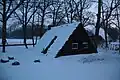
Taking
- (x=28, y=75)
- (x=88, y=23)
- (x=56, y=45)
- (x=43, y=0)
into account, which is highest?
(x=43, y=0)

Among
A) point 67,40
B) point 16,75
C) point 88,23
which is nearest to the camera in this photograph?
point 16,75

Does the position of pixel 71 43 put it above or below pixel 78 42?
below

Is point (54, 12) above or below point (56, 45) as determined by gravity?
A: above

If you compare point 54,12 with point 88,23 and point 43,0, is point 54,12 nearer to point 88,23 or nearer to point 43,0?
point 43,0

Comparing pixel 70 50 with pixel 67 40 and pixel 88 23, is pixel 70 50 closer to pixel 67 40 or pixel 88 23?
pixel 67 40

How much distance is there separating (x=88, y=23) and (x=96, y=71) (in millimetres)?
36014

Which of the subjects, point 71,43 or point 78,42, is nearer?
point 71,43

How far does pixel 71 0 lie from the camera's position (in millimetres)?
41000

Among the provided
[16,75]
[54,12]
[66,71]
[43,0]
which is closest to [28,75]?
[16,75]

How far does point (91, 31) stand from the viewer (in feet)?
209

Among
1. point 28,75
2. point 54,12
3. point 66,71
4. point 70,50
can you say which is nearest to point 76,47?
point 70,50

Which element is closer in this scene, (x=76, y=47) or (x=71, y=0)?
(x=76, y=47)

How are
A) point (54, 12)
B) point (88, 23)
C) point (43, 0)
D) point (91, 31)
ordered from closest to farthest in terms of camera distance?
point (43, 0) < point (54, 12) < point (88, 23) < point (91, 31)

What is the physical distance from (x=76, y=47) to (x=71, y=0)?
62.2 feet
